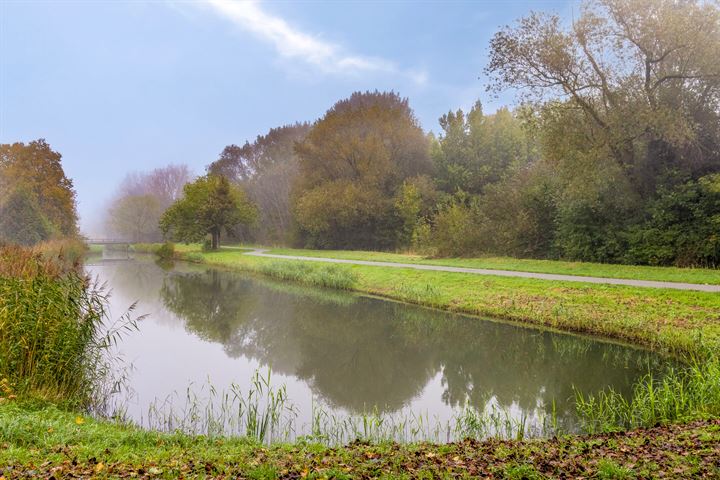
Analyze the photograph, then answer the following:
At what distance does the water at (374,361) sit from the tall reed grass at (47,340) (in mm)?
812

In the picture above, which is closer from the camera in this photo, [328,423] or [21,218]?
[328,423]

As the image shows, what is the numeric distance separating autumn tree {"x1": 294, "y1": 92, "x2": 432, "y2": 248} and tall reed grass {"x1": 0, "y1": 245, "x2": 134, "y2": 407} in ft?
91.6

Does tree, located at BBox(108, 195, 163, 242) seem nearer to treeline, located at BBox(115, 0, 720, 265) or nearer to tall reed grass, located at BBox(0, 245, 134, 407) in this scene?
treeline, located at BBox(115, 0, 720, 265)

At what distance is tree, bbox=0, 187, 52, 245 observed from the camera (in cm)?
3103

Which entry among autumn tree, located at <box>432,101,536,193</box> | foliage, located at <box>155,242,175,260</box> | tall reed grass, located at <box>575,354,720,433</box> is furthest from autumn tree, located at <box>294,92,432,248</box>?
tall reed grass, located at <box>575,354,720,433</box>

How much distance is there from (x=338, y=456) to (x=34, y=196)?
36698 millimetres

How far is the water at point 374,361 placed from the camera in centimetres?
727

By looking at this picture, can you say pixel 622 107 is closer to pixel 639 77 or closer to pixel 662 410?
pixel 639 77

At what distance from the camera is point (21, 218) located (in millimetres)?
31375

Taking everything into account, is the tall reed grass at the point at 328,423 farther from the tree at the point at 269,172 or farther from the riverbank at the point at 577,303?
the tree at the point at 269,172

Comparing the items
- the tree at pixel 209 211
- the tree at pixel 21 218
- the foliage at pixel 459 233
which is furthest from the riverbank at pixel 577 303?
the tree at pixel 209 211

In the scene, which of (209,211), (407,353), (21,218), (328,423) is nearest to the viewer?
(328,423)

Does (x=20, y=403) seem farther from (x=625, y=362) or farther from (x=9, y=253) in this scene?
(x=625, y=362)

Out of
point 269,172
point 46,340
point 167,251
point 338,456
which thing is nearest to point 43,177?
point 167,251
